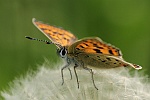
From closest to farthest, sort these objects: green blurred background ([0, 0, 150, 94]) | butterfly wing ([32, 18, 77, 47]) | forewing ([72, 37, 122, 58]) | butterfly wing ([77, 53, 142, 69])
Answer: forewing ([72, 37, 122, 58])
butterfly wing ([77, 53, 142, 69])
butterfly wing ([32, 18, 77, 47])
green blurred background ([0, 0, 150, 94])

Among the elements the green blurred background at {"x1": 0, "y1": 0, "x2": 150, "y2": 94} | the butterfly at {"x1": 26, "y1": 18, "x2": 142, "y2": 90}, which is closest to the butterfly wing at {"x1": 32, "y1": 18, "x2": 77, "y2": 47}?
the butterfly at {"x1": 26, "y1": 18, "x2": 142, "y2": 90}

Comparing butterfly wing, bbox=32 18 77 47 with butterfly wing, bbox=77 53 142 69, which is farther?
butterfly wing, bbox=32 18 77 47

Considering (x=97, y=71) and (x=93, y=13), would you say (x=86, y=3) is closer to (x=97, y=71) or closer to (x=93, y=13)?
(x=93, y=13)

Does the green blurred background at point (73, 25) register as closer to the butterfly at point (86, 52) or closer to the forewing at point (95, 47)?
the butterfly at point (86, 52)

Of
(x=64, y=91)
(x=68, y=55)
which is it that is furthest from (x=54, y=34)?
(x=64, y=91)

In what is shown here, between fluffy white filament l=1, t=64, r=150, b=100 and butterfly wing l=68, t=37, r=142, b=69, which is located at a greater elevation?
butterfly wing l=68, t=37, r=142, b=69

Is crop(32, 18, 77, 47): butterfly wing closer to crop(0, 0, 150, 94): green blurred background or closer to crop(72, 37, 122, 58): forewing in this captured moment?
crop(72, 37, 122, 58): forewing

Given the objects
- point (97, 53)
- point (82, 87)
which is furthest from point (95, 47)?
point (82, 87)

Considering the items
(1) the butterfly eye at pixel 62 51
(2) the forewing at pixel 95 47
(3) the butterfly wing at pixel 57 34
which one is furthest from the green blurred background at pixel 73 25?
(2) the forewing at pixel 95 47
